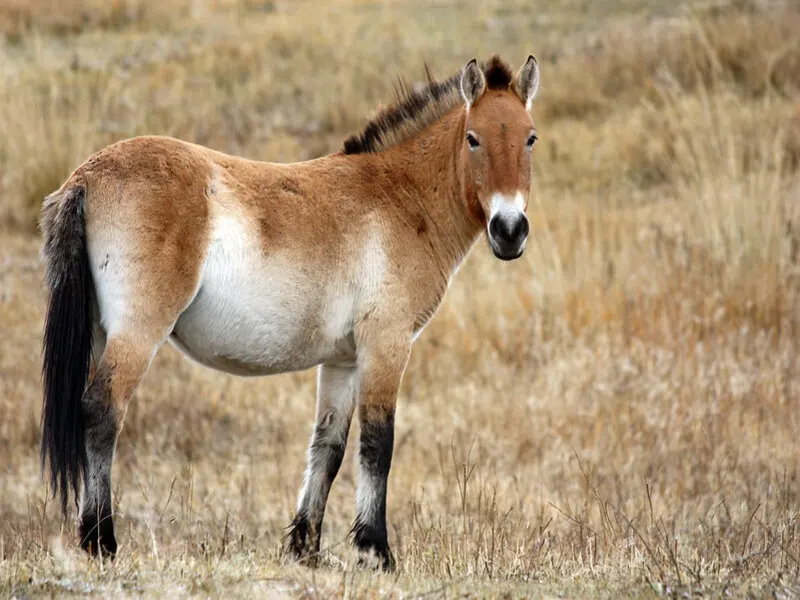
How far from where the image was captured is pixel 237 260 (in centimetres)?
451

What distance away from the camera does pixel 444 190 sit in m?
5.30

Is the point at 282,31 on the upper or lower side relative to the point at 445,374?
upper

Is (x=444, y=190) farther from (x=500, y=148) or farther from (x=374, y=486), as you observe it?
(x=374, y=486)

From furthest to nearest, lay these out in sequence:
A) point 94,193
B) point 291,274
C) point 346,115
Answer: point 346,115
point 291,274
point 94,193

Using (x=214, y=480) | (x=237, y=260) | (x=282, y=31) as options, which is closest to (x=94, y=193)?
(x=237, y=260)

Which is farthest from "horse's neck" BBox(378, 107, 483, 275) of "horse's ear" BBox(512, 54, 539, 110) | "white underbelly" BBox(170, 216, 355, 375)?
"white underbelly" BBox(170, 216, 355, 375)

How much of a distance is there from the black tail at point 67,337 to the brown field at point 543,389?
36 centimetres

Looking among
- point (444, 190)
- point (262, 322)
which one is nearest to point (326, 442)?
point (262, 322)

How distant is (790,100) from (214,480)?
10.1 metres

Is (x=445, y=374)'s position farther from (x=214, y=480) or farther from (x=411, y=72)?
(x=411, y=72)

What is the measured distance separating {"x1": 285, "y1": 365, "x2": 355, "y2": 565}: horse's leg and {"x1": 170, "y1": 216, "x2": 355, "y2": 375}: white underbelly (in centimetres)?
31

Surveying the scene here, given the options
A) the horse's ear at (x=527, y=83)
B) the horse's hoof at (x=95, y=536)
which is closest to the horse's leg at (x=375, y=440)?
the horse's hoof at (x=95, y=536)

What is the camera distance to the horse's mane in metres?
5.41

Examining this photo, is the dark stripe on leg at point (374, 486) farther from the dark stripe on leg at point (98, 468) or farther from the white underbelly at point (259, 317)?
the dark stripe on leg at point (98, 468)
